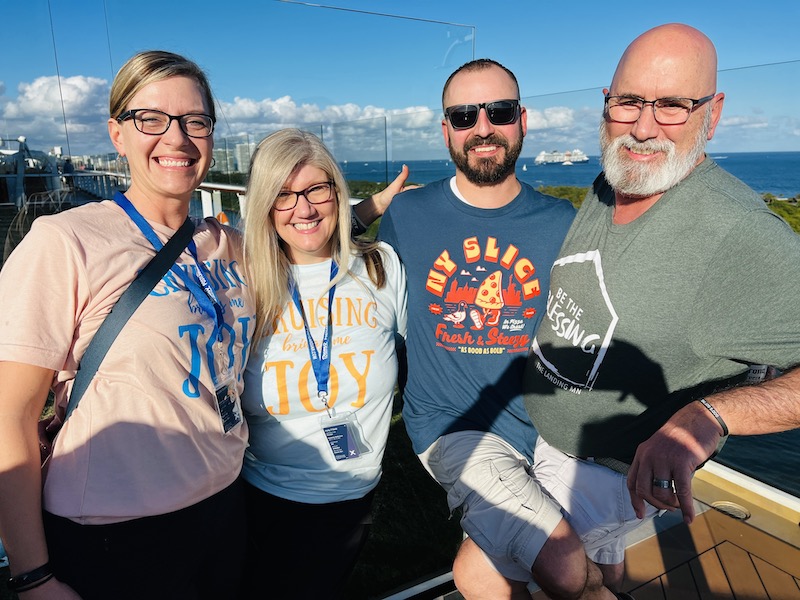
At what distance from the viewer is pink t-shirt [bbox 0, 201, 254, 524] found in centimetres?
123

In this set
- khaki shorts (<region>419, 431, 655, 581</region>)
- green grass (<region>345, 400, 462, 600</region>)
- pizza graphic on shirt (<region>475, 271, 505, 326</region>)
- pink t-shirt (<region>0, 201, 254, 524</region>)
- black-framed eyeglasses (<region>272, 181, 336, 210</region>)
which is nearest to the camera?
pink t-shirt (<region>0, 201, 254, 524</region>)

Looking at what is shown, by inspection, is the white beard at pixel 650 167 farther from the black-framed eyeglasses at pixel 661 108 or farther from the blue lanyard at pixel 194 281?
the blue lanyard at pixel 194 281

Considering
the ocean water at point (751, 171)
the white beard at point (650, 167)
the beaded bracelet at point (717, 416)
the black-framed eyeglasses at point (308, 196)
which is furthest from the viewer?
the ocean water at point (751, 171)

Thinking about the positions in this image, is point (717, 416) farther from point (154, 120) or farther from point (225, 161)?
point (225, 161)

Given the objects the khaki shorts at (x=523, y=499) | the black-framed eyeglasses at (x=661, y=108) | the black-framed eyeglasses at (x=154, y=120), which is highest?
the black-framed eyeglasses at (x=661, y=108)

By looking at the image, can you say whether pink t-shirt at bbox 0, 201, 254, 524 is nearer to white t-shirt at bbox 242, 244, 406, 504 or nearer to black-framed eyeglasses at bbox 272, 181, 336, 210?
white t-shirt at bbox 242, 244, 406, 504

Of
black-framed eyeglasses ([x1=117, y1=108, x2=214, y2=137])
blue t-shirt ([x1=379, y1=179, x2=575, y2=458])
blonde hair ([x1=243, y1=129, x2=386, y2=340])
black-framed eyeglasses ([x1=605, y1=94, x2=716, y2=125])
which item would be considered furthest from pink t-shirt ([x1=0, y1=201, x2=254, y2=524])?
black-framed eyeglasses ([x1=605, y1=94, x2=716, y2=125])

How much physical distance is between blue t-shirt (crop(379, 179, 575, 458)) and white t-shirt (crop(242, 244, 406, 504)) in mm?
232

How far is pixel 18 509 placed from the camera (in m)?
1.26

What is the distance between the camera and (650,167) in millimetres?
1700

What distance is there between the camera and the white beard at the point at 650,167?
1.69 metres

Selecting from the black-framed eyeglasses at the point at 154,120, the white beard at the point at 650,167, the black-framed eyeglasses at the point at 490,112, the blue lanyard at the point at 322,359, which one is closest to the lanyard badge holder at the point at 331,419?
the blue lanyard at the point at 322,359

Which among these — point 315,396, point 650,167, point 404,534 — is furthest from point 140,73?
point 404,534

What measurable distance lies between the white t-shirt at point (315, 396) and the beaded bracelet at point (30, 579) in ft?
2.38
